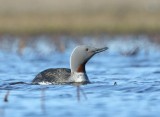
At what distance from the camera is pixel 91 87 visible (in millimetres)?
→ 12383

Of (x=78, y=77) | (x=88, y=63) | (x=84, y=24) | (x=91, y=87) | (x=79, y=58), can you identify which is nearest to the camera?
(x=91, y=87)

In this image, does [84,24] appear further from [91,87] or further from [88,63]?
[91,87]

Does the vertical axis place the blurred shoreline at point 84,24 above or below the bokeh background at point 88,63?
above

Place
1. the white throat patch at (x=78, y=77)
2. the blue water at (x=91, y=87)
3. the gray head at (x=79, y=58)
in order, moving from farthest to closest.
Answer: the gray head at (x=79, y=58)
the white throat patch at (x=78, y=77)
the blue water at (x=91, y=87)

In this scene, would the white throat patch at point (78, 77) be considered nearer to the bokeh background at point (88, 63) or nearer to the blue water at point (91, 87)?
the blue water at point (91, 87)

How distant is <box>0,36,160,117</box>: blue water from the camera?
33.1 ft

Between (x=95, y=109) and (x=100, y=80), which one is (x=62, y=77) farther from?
(x=95, y=109)

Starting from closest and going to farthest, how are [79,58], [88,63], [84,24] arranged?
1. [79,58]
2. [88,63]
3. [84,24]

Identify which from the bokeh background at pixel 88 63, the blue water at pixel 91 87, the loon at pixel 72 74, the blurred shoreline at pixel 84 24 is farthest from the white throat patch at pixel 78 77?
the blurred shoreline at pixel 84 24

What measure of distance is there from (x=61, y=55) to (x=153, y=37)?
14.0 feet

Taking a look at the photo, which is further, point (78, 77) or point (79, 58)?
point (79, 58)

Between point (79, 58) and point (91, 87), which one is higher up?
point (79, 58)

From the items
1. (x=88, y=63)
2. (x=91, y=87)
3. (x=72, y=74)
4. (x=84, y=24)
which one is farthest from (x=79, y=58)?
(x=84, y=24)

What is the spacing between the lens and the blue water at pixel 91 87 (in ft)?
33.1
